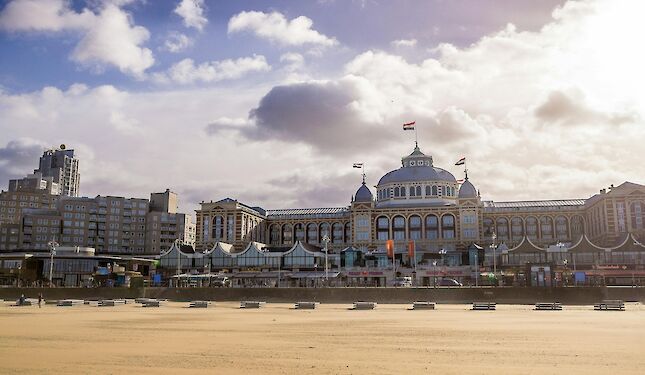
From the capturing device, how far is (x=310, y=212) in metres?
187

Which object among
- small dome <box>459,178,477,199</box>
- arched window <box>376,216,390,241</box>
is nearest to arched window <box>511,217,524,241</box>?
small dome <box>459,178,477,199</box>

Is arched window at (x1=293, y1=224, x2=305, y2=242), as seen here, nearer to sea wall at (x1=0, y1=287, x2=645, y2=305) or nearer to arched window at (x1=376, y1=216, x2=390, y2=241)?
arched window at (x1=376, y1=216, x2=390, y2=241)

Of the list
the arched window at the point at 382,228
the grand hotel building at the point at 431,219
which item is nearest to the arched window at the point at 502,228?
the grand hotel building at the point at 431,219

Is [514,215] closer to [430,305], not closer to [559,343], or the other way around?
[430,305]

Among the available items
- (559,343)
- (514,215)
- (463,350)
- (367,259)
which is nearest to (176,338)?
(463,350)

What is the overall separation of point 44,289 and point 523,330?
85.8 meters

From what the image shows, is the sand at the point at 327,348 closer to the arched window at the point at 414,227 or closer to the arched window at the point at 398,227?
the arched window at the point at 414,227

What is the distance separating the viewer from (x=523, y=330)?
40.7 meters

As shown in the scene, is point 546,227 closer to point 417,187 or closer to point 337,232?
point 417,187

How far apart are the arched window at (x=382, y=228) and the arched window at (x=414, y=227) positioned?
5.66 m

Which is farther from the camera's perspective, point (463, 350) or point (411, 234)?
point (411, 234)

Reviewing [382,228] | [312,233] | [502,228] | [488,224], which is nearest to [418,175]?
[382,228]

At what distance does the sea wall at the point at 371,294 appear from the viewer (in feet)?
262

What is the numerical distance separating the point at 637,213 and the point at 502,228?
35823 mm
